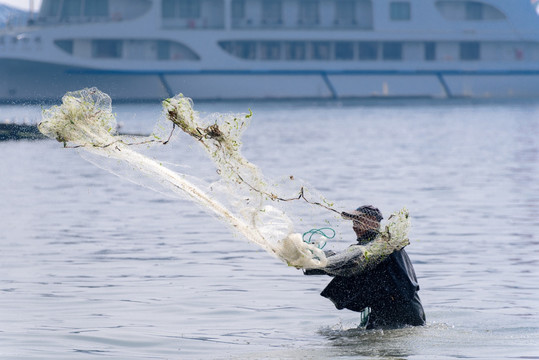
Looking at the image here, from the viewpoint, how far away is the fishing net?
1196 cm

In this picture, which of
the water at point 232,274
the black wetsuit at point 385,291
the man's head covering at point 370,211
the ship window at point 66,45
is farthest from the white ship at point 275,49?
the man's head covering at point 370,211

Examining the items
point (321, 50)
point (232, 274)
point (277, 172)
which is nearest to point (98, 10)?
point (321, 50)

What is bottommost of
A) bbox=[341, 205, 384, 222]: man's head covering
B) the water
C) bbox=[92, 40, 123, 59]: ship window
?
the water

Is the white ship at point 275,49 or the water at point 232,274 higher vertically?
the white ship at point 275,49

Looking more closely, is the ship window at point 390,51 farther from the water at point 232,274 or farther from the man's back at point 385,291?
the man's back at point 385,291

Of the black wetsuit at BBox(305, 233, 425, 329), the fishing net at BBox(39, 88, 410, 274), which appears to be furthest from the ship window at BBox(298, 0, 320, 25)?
the fishing net at BBox(39, 88, 410, 274)

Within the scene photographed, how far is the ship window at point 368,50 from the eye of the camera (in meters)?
102

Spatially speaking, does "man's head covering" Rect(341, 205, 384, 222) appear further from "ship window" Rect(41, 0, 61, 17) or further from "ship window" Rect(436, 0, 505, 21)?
"ship window" Rect(436, 0, 505, 21)

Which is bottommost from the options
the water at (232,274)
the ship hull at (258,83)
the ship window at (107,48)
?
the water at (232,274)

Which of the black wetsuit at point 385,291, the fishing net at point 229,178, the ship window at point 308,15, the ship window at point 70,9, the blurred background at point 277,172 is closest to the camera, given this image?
the fishing net at point 229,178

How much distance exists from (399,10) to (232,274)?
87.2m

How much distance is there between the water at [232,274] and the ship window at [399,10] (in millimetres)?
62790

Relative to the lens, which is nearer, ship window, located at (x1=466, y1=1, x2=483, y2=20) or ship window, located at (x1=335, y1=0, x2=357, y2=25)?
ship window, located at (x1=335, y1=0, x2=357, y2=25)

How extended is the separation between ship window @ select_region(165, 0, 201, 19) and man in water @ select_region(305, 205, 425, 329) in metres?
87.9
